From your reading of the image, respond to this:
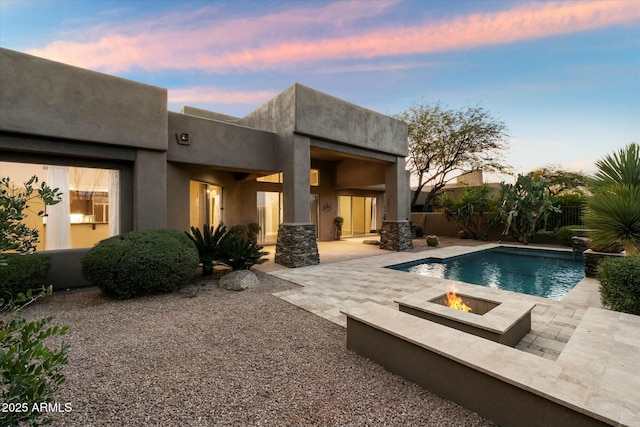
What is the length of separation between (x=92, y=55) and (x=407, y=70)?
1159 cm

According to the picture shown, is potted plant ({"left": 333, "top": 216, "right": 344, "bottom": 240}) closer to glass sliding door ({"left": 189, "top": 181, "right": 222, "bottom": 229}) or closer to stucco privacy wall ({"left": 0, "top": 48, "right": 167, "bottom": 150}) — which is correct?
glass sliding door ({"left": 189, "top": 181, "right": 222, "bottom": 229})

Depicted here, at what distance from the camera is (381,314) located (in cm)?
350

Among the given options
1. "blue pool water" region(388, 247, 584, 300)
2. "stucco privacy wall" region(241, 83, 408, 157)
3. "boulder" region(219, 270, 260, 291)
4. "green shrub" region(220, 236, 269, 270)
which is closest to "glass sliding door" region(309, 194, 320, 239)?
"stucco privacy wall" region(241, 83, 408, 157)

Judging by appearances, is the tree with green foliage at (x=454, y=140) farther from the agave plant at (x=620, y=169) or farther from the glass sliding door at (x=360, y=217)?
the agave plant at (x=620, y=169)

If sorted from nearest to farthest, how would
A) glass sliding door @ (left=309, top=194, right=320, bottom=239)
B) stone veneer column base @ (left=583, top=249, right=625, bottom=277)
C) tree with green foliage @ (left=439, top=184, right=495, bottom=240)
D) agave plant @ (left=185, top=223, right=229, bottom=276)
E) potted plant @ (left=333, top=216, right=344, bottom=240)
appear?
stone veneer column base @ (left=583, top=249, right=625, bottom=277), agave plant @ (left=185, top=223, right=229, bottom=276), tree with green foliage @ (left=439, top=184, right=495, bottom=240), glass sliding door @ (left=309, top=194, right=320, bottom=239), potted plant @ (left=333, top=216, right=344, bottom=240)

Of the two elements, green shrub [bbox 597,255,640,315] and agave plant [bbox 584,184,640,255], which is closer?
green shrub [bbox 597,255,640,315]

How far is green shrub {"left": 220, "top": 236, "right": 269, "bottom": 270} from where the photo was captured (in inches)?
275

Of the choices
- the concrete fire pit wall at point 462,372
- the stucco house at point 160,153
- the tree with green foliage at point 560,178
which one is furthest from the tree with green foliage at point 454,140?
the concrete fire pit wall at point 462,372

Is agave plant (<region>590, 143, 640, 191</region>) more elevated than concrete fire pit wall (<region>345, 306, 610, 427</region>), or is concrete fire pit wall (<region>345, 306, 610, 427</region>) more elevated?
agave plant (<region>590, 143, 640, 191</region>)

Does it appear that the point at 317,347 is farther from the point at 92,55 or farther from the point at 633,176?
the point at 92,55

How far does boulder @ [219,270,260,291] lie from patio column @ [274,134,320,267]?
2.23m

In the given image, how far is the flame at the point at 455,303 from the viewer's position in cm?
433

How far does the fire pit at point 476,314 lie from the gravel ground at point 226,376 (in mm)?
1136

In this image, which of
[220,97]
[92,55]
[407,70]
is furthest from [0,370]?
[407,70]
